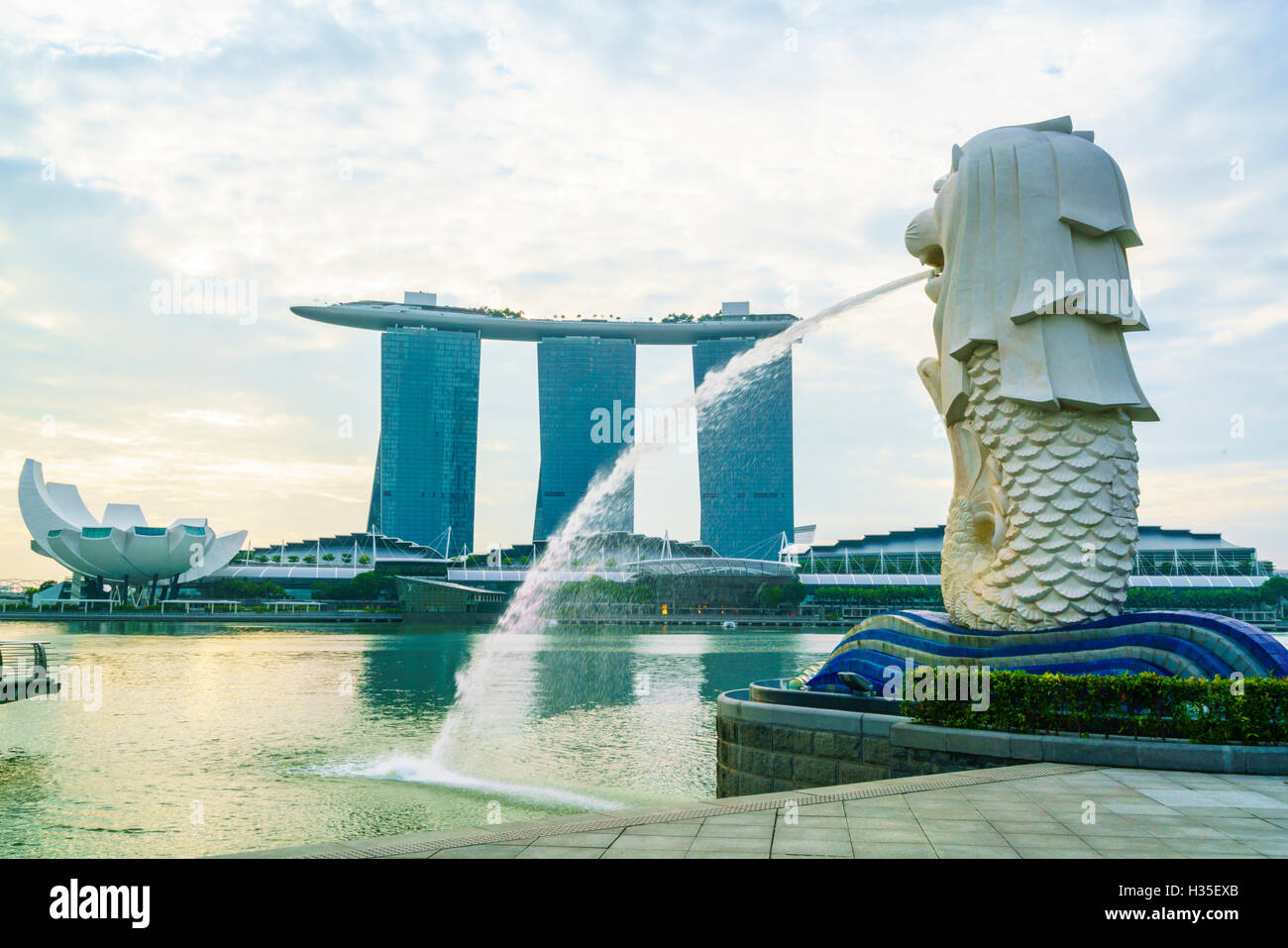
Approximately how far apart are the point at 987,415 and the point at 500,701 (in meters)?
16.1

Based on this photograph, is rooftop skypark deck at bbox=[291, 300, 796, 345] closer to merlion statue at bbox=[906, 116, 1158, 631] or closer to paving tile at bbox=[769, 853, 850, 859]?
merlion statue at bbox=[906, 116, 1158, 631]

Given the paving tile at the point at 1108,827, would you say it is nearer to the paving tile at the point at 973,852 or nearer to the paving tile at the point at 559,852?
the paving tile at the point at 973,852

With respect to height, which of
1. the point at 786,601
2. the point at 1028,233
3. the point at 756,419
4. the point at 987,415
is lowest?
the point at 786,601

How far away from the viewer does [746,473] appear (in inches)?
5138

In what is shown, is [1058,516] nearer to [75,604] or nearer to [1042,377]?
[1042,377]

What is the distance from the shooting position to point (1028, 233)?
515 inches

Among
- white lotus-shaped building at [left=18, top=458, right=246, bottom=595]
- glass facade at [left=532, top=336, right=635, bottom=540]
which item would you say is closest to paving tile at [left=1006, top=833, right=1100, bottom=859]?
white lotus-shaped building at [left=18, top=458, right=246, bottom=595]

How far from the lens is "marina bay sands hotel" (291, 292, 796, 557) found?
129 metres

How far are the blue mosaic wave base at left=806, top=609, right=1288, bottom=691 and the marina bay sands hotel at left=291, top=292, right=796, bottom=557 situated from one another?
370 feet

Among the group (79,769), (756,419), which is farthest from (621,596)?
(79,769)

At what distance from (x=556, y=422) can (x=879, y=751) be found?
12281cm
